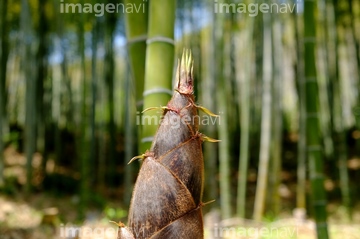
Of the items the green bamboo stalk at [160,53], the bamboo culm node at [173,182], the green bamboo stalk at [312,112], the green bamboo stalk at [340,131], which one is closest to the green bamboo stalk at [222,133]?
the green bamboo stalk at [340,131]

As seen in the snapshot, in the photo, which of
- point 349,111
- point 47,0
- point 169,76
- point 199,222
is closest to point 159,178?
point 199,222

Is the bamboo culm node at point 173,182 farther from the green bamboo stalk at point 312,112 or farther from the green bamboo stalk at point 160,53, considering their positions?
the green bamboo stalk at point 312,112

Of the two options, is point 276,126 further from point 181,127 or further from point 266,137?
point 181,127

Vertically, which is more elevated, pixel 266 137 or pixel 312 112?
pixel 312 112

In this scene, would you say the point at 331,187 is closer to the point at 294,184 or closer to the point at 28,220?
the point at 294,184

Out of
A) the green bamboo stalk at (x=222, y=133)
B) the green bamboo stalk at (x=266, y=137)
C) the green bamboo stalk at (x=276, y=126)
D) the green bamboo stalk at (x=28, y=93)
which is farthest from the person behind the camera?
the green bamboo stalk at (x=28, y=93)

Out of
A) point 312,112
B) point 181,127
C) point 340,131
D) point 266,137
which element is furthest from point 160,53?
point 340,131

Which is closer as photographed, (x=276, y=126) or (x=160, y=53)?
(x=160, y=53)

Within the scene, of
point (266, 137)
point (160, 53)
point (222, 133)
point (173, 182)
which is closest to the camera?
point (173, 182)
